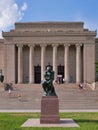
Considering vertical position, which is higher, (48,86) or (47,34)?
(47,34)

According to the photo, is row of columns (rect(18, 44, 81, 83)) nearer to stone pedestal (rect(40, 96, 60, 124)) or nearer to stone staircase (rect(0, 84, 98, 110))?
stone staircase (rect(0, 84, 98, 110))

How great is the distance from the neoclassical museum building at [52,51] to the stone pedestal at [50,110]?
124 ft

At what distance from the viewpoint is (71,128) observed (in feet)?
51.8

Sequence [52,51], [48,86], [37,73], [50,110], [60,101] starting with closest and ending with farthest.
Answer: [50,110] → [48,86] → [60,101] → [52,51] → [37,73]

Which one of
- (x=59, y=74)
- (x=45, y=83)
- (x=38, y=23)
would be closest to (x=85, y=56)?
(x=59, y=74)

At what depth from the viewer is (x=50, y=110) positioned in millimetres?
18656

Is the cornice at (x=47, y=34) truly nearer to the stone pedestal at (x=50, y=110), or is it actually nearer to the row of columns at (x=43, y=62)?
the row of columns at (x=43, y=62)

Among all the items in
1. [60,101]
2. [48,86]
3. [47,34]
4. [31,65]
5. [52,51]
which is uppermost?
[47,34]

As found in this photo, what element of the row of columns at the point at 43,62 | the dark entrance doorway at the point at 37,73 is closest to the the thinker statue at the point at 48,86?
the row of columns at the point at 43,62

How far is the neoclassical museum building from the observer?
5659 cm

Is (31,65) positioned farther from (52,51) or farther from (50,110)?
(50,110)

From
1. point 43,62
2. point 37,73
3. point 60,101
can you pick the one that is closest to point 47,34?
point 43,62

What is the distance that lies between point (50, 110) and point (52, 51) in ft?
133

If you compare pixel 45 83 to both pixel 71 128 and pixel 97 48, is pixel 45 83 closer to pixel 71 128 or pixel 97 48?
pixel 71 128
